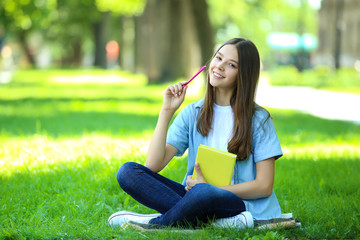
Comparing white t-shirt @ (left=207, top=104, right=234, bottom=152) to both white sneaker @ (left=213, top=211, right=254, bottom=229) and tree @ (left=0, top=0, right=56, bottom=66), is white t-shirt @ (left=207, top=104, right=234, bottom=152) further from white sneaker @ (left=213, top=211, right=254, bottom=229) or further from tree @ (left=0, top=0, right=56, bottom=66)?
tree @ (left=0, top=0, right=56, bottom=66)

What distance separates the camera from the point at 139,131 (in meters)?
8.25

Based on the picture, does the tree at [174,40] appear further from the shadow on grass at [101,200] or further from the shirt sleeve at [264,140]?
the shirt sleeve at [264,140]

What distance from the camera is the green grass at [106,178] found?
3.53 metres

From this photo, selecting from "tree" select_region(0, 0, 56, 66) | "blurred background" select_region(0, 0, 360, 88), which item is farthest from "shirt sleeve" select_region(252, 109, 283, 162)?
"tree" select_region(0, 0, 56, 66)

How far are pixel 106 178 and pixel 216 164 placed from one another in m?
1.72

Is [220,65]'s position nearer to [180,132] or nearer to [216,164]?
[180,132]

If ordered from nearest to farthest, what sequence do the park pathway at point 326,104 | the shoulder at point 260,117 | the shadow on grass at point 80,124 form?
1. the shoulder at point 260,117
2. the shadow on grass at point 80,124
3. the park pathway at point 326,104

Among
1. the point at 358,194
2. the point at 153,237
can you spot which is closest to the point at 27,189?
the point at 153,237

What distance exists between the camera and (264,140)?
3.43m

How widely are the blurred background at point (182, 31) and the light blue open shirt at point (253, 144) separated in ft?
23.8

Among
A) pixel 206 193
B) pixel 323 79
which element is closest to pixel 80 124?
pixel 206 193

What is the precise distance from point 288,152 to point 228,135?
3381 millimetres

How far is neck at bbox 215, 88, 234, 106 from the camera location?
3.63 m

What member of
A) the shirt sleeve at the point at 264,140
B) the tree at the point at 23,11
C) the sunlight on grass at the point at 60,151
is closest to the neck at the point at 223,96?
the shirt sleeve at the point at 264,140
